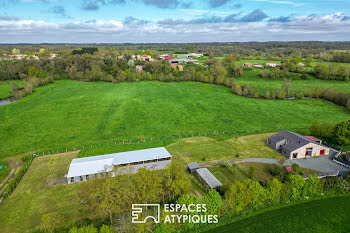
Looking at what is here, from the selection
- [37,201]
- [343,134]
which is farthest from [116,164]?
[343,134]

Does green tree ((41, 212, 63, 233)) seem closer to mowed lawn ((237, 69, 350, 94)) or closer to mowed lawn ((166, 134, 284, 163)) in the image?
mowed lawn ((166, 134, 284, 163))

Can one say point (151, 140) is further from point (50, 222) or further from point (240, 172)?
point (50, 222)

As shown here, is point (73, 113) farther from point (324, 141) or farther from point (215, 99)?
point (324, 141)

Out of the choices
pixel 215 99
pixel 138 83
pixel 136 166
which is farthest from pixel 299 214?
pixel 138 83

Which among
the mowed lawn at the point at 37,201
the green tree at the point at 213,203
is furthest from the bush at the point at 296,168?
the mowed lawn at the point at 37,201

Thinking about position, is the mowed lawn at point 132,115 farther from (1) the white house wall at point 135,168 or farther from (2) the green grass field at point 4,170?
(1) the white house wall at point 135,168

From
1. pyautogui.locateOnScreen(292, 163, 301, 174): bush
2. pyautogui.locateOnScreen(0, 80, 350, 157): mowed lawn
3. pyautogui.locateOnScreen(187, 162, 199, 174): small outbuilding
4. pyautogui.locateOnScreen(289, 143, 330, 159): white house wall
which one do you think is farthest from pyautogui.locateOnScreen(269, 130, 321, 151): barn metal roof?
pyautogui.locateOnScreen(187, 162, 199, 174): small outbuilding
